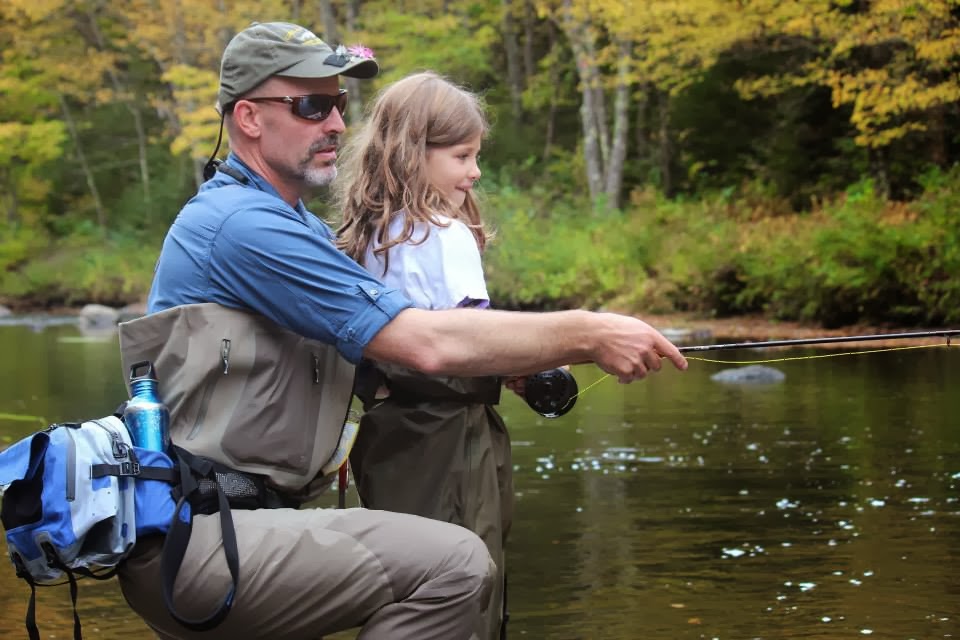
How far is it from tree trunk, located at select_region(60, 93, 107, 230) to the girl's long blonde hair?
3605 cm

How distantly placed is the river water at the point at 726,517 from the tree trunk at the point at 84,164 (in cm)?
2796

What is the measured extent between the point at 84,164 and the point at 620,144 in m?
18.6

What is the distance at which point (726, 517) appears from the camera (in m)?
6.41

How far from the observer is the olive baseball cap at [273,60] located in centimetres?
290

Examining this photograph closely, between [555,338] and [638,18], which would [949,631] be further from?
[638,18]

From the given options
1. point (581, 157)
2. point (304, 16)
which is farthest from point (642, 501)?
point (304, 16)

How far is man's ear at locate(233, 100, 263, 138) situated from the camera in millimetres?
2936

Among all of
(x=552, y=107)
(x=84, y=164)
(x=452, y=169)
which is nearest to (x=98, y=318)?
(x=552, y=107)

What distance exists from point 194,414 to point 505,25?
32.0 m

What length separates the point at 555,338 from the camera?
2750 mm

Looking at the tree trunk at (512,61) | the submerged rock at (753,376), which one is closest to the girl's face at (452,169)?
the submerged rock at (753,376)

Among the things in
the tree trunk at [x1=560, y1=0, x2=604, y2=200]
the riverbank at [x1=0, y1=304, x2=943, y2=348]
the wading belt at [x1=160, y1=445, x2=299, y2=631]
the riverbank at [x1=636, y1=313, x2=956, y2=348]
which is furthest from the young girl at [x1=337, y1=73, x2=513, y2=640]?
the tree trunk at [x1=560, y1=0, x2=604, y2=200]

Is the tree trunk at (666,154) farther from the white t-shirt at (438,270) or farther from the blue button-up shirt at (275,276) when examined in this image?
the blue button-up shirt at (275,276)

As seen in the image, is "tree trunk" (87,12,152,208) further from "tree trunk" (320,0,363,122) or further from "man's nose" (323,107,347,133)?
"man's nose" (323,107,347,133)
